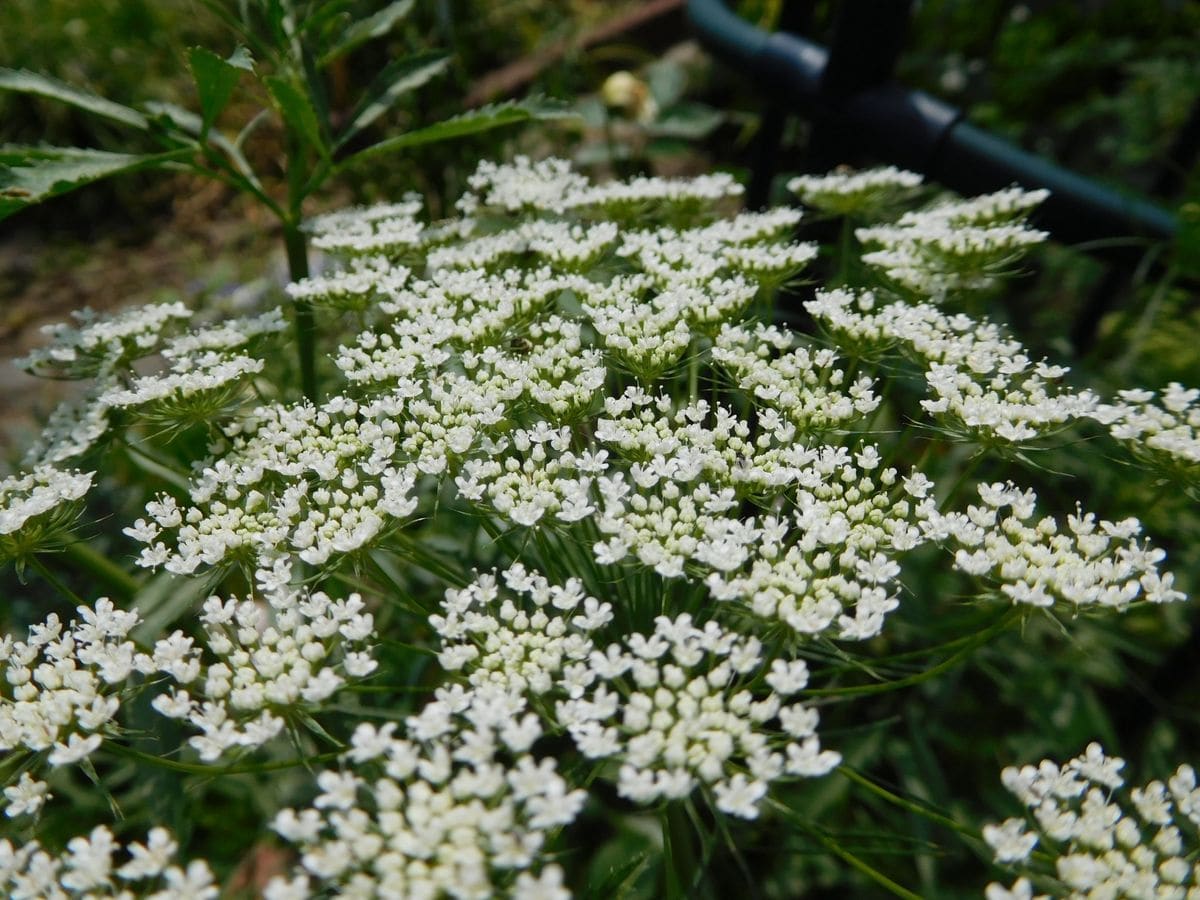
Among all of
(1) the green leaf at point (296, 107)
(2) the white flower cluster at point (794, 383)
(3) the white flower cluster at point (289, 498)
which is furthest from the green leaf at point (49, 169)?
(2) the white flower cluster at point (794, 383)

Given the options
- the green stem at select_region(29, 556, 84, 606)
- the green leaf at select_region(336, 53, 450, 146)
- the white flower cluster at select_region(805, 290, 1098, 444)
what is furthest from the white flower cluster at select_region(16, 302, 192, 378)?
the white flower cluster at select_region(805, 290, 1098, 444)

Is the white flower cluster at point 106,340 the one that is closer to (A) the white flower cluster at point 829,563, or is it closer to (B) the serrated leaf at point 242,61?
(B) the serrated leaf at point 242,61

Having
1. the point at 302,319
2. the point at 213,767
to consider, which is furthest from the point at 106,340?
the point at 213,767

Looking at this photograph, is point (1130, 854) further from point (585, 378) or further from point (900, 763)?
point (900, 763)

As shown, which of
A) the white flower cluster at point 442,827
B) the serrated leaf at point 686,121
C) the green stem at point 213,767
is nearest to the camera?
the white flower cluster at point 442,827

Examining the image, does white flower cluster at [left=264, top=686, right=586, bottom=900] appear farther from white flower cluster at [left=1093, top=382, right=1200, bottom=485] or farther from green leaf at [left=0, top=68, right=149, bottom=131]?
green leaf at [left=0, top=68, right=149, bottom=131]

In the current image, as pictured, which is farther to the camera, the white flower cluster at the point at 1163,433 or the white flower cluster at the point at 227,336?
the white flower cluster at the point at 227,336

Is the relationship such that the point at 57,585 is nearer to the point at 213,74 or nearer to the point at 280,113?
the point at 213,74
